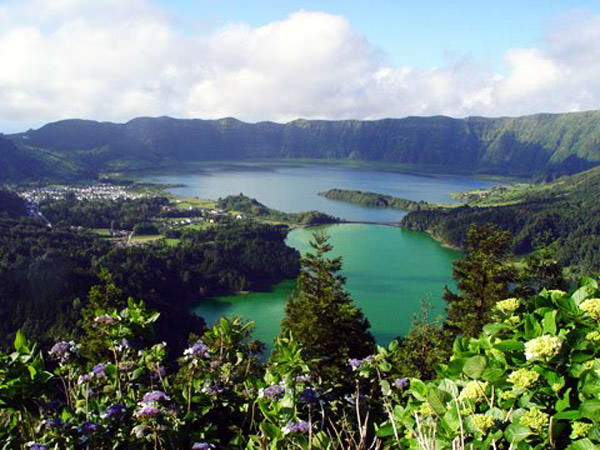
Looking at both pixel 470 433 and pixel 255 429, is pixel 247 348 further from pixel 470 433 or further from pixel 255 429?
pixel 470 433

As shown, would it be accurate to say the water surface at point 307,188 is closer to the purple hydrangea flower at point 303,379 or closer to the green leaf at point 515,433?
the purple hydrangea flower at point 303,379

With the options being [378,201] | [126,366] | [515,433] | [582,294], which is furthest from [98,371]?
[378,201]

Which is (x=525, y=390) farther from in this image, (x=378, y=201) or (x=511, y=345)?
(x=378, y=201)

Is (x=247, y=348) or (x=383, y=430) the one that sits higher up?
(x=383, y=430)

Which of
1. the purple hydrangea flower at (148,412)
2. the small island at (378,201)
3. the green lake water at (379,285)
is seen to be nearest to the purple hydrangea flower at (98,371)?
the purple hydrangea flower at (148,412)

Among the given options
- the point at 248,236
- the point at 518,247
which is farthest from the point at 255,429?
the point at 518,247

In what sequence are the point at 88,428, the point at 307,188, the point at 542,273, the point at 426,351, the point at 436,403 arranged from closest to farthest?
the point at 436,403 → the point at 88,428 → the point at 542,273 → the point at 426,351 → the point at 307,188
